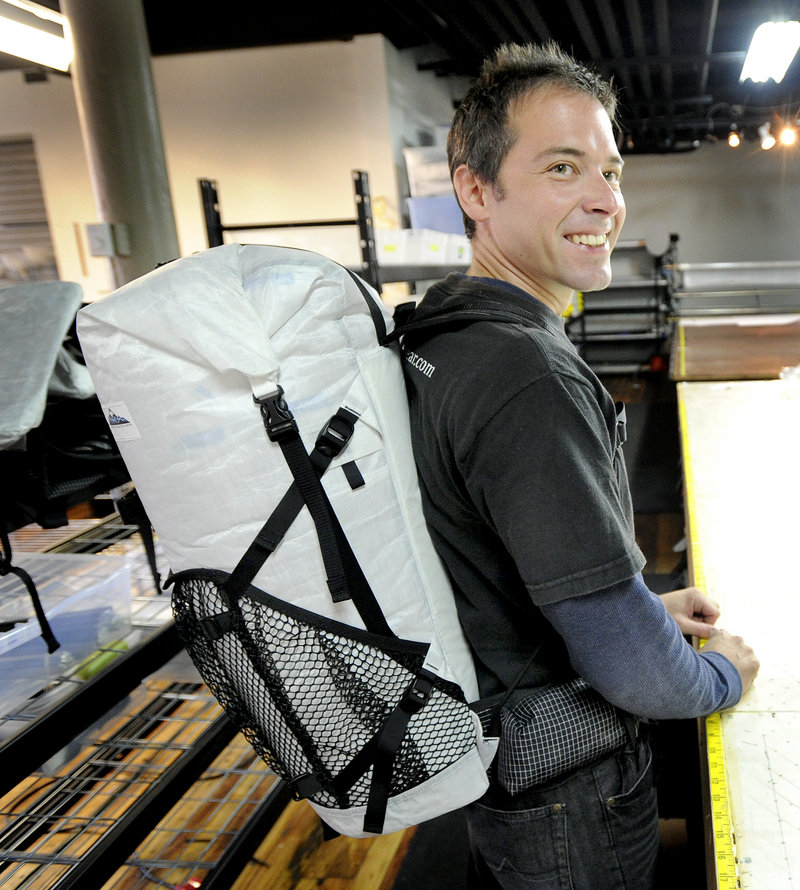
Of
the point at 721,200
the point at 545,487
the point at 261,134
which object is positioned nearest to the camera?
the point at 545,487

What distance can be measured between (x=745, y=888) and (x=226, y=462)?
2.50 feet

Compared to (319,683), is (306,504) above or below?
above

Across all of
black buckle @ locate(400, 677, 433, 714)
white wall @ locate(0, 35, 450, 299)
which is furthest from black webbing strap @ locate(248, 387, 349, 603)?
white wall @ locate(0, 35, 450, 299)

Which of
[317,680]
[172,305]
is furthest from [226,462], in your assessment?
[317,680]

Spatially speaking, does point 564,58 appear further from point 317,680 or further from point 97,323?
point 317,680

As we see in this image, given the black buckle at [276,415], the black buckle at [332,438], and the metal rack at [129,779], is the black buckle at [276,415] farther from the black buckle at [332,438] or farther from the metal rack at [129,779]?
the metal rack at [129,779]

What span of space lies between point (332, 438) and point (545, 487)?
0.25m

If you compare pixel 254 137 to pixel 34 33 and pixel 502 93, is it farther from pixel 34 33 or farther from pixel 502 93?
pixel 502 93

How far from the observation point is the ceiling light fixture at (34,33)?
2.64 m

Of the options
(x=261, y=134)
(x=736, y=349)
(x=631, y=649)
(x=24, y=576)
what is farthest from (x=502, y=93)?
(x=261, y=134)

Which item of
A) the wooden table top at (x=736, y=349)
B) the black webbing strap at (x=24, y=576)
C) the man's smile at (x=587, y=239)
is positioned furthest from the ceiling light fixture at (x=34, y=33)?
the wooden table top at (x=736, y=349)

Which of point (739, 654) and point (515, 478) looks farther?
point (739, 654)

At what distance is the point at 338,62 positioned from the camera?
19.4 ft

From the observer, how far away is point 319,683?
867 mm
